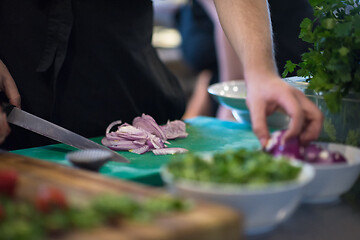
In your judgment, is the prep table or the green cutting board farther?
the green cutting board

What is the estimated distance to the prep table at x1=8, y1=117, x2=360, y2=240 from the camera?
101 cm

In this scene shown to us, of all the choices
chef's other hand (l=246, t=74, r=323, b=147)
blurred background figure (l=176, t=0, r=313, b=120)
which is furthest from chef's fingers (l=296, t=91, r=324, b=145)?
blurred background figure (l=176, t=0, r=313, b=120)

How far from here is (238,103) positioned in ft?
5.99

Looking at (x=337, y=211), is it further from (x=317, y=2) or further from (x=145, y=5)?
(x=145, y=5)

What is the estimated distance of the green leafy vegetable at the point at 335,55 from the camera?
50.2 inches

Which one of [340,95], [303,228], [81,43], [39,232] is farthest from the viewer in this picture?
[81,43]

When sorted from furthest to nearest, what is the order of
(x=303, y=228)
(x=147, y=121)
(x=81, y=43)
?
(x=81, y=43) < (x=147, y=121) < (x=303, y=228)

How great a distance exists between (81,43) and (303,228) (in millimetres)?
1097

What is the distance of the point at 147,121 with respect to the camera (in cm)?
171

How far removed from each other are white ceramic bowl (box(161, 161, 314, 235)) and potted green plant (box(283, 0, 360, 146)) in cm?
41

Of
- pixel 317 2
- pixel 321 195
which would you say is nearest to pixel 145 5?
pixel 317 2

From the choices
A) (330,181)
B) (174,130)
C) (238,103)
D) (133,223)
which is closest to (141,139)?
(174,130)

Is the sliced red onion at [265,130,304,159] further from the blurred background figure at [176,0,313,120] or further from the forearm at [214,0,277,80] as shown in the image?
the blurred background figure at [176,0,313,120]

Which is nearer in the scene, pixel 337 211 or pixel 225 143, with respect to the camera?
pixel 337 211
